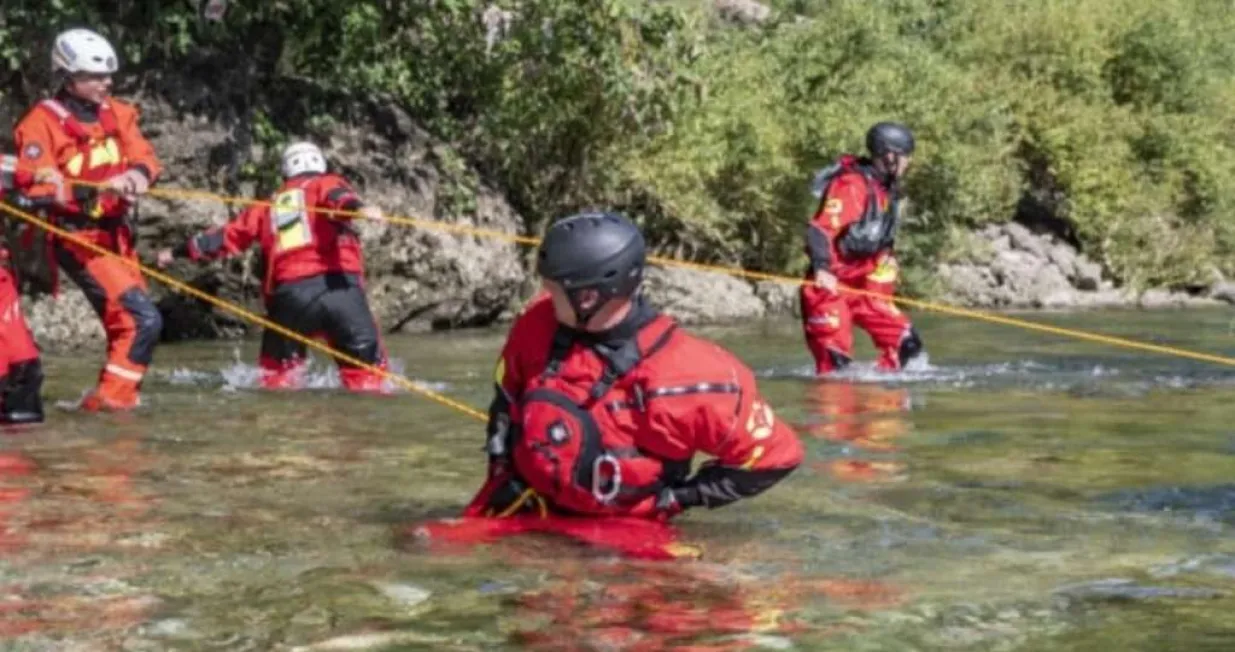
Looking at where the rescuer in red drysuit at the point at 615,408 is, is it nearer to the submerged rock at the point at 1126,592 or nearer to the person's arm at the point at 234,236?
the submerged rock at the point at 1126,592

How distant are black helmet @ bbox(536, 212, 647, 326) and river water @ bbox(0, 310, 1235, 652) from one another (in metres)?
0.80

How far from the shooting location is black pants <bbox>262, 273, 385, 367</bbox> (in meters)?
12.0

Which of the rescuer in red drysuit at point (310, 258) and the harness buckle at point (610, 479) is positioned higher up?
the rescuer in red drysuit at point (310, 258)

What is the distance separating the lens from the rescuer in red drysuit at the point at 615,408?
Result: 6355 mm

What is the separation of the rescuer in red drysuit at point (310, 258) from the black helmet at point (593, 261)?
558 cm

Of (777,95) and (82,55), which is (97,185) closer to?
(82,55)

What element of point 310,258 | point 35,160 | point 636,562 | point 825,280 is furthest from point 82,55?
point 636,562

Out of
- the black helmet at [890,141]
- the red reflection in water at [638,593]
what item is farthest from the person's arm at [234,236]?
the red reflection in water at [638,593]

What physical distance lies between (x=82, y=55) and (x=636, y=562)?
5.54m

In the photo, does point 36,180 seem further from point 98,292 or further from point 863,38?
point 863,38

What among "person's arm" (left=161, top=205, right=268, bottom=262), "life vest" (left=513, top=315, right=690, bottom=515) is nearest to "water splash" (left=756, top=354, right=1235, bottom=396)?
"person's arm" (left=161, top=205, right=268, bottom=262)

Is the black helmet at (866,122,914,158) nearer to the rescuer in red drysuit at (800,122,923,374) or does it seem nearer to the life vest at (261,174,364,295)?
the rescuer in red drysuit at (800,122,923,374)

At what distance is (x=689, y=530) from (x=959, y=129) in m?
19.3

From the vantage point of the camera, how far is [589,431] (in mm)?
6441
